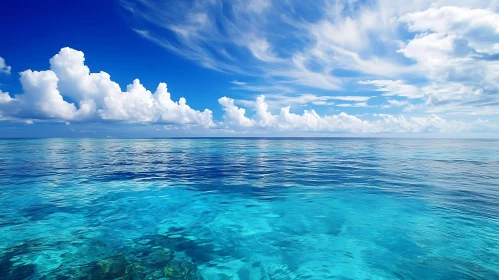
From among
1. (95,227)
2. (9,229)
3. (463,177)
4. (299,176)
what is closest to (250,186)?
(299,176)

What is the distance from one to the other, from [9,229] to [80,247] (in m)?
5.58

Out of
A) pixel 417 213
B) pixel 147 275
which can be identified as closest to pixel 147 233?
pixel 147 275

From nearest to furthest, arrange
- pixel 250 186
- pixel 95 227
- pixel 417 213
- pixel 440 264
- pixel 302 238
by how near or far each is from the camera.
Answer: pixel 440 264 < pixel 302 238 < pixel 95 227 < pixel 417 213 < pixel 250 186

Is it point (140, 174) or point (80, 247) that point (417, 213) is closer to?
point (80, 247)

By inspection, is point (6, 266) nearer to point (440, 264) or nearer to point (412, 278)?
point (412, 278)

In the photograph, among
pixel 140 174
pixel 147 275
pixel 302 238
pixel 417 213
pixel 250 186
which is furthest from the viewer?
pixel 140 174

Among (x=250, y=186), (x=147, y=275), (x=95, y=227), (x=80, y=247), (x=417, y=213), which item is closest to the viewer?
(x=147, y=275)

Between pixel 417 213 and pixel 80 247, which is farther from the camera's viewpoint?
pixel 417 213

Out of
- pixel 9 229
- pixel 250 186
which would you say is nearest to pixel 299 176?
pixel 250 186

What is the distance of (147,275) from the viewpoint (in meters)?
9.09

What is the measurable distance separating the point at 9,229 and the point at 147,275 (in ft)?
33.6

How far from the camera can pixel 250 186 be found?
80.5ft

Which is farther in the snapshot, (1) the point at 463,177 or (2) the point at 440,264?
(1) the point at 463,177

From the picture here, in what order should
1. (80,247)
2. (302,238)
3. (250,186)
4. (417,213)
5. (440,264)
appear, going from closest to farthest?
(440,264) → (80,247) → (302,238) → (417,213) → (250,186)
